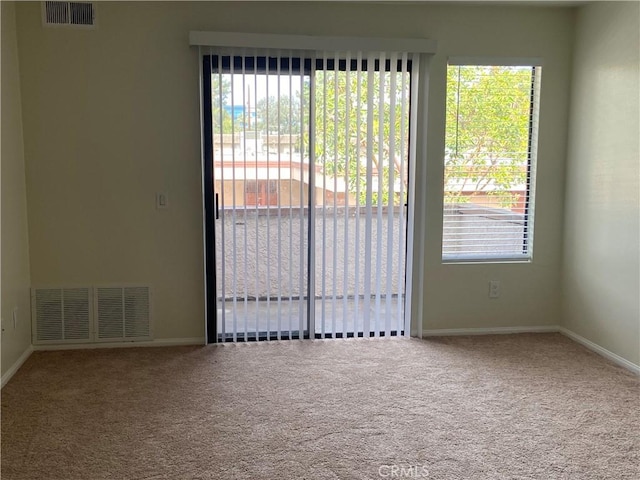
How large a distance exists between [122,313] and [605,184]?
3372 millimetres

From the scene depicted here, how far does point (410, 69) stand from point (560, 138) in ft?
4.03

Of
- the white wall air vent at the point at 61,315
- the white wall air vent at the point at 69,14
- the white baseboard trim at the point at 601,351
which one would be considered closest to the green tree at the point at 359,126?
the white wall air vent at the point at 69,14

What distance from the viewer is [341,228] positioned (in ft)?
13.2

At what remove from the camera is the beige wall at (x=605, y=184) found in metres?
3.52

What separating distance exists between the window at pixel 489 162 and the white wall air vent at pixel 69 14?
2426 mm

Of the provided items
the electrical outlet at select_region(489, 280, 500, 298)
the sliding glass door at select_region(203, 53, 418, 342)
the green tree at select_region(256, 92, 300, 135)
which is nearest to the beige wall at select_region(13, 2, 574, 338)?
the sliding glass door at select_region(203, 53, 418, 342)

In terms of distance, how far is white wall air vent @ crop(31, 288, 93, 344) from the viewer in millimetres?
3801

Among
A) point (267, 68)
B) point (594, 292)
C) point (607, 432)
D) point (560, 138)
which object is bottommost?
point (607, 432)

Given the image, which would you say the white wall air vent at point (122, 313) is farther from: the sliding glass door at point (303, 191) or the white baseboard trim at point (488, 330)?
the white baseboard trim at point (488, 330)

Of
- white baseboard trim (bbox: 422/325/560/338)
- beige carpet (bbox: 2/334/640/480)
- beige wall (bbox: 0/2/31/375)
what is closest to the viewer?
beige carpet (bbox: 2/334/640/480)

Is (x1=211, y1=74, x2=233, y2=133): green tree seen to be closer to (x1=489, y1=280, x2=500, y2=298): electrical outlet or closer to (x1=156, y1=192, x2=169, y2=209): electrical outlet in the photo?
(x1=156, y1=192, x2=169, y2=209): electrical outlet

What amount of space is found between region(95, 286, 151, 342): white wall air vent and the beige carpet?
143 millimetres

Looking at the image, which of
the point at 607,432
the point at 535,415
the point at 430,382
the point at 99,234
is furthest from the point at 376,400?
the point at 99,234

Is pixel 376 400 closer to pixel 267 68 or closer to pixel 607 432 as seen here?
pixel 607 432
